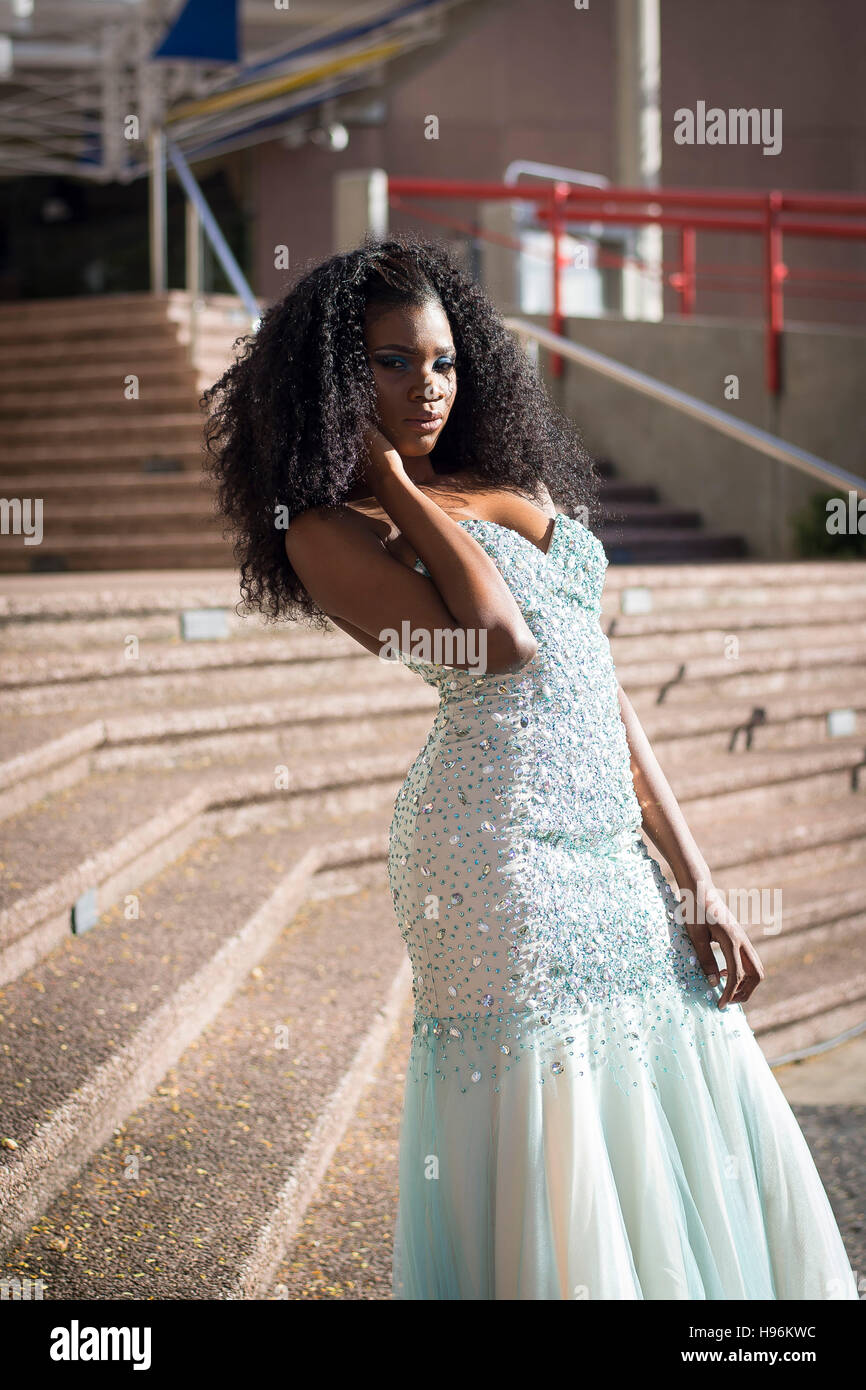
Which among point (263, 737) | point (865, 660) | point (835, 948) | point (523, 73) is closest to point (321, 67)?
point (523, 73)

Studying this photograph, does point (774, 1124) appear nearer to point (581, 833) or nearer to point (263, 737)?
point (581, 833)

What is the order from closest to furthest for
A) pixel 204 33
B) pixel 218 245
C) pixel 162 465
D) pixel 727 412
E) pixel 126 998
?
pixel 126 998
pixel 162 465
pixel 218 245
pixel 727 412
pixel 204 33

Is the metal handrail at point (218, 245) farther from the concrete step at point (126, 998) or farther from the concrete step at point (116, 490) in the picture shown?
the concrete step at point (126, 998)

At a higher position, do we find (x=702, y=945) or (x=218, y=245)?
(x=218, y=245)

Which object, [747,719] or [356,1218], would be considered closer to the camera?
[356,1218]

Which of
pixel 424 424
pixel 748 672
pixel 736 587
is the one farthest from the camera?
pixel 736 587

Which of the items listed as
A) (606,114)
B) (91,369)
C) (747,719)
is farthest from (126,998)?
(606,114)

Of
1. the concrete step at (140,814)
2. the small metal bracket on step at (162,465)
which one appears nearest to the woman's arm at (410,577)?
the concrete step at (140,814)

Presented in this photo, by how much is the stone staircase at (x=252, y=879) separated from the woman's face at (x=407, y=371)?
1.34 meters

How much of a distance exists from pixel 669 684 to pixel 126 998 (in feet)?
10.1

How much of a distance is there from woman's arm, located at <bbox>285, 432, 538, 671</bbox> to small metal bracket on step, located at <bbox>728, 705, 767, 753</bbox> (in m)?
3.66

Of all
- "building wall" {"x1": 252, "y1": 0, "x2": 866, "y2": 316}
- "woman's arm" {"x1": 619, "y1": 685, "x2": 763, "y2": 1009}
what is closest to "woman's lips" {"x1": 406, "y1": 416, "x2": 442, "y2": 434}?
"woman's arm" {"x1": 619, "y1": 685, "x2": 763, "y2": 1009}

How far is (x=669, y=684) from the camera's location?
5438mm

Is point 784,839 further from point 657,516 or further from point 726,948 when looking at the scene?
point 657,516
